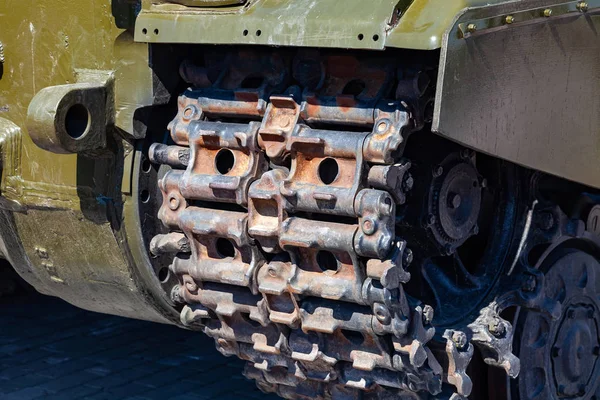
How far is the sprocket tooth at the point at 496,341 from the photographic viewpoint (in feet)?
13.6

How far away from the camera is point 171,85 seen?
4.32 metres

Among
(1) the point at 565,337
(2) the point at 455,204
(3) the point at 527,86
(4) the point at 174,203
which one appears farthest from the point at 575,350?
(4) the point at 174,203

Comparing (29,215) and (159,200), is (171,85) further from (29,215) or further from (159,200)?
(29,215)

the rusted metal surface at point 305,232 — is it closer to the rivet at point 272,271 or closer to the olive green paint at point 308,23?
the rivet at point 272,271

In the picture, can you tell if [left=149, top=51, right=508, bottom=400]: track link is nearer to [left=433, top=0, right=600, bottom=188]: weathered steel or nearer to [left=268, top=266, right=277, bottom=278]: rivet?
[left=268, top=266, right=277, bottom=278]: rivet

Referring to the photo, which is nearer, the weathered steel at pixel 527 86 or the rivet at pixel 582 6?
the weathered steel at pixel 527 86

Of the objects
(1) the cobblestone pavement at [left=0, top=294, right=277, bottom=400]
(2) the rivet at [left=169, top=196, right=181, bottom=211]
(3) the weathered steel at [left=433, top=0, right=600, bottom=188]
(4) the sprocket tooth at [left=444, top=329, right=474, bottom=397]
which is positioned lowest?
(1) the cobblestone pavement at [left=0, top=294, right=277, bottom=400]

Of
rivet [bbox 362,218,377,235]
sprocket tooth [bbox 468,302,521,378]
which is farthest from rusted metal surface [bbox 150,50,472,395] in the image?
sprocket tooth [bbox 468,302,521,378]

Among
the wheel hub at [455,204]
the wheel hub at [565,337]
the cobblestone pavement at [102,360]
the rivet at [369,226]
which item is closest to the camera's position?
the rivet at [369,226]

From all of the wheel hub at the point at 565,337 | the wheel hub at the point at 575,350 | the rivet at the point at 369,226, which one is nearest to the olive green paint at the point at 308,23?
the rivet at the point at 369,226

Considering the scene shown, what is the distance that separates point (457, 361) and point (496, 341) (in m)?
0.27

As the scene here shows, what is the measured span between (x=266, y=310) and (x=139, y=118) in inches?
34.9

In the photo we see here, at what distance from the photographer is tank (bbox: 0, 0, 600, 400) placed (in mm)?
3680

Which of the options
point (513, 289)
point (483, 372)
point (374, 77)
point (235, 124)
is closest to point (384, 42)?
point (374, 77)
